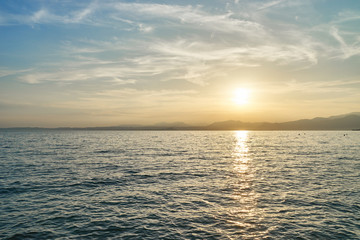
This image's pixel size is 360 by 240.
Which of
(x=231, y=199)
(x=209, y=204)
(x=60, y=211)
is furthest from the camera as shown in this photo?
(x=231, y=199)

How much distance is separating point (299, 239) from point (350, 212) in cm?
845

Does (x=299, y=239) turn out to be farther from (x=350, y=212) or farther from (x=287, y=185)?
(x=287, y=185)

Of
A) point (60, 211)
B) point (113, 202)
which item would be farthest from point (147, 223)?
point (60, 211)

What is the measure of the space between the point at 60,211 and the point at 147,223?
8.13m

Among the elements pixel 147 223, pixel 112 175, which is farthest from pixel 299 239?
pixel 112 175

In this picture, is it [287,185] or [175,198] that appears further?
[287,185]

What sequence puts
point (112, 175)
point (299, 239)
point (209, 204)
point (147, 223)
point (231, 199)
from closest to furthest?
point (299, 239)
point (147, 223)
point (209, 204)
point (231, 199)
point (112, 175)

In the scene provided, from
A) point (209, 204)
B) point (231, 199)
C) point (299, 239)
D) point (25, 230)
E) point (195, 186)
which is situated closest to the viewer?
point (299, 239)

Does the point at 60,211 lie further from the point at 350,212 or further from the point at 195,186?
the point at 350,212

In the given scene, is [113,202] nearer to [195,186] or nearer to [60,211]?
[60,211]

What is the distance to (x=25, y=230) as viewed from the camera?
16.7 meters

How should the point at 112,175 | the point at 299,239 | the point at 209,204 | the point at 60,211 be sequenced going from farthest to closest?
the point at 112,175, the point at 209,204, the point at 60,211, the point at 299,239

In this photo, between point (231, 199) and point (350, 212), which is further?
point (231, 199)

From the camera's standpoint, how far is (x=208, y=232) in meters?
16.3
